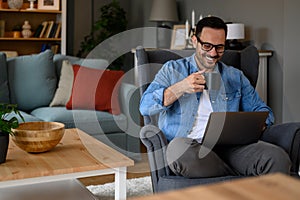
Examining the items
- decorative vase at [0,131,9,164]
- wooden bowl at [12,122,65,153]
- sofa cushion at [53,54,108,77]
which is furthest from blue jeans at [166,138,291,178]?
sofa cushion at [53,54,108,77]

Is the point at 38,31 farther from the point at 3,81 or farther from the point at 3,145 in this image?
the point at 3,145

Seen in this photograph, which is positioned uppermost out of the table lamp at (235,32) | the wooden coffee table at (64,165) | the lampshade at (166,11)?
the lampshade at (166,11)

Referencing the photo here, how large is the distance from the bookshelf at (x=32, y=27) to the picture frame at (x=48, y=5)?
0.05 metres

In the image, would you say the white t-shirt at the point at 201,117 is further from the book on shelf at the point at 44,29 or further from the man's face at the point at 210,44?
the book on shelf at the point at 44,29

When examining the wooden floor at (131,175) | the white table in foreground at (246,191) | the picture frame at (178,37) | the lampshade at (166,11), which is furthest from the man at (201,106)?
the lampshade at (166,11)

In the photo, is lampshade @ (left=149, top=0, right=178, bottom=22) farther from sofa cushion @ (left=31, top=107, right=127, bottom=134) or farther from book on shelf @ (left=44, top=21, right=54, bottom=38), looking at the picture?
sofa cushion @ (left=31, top=107, right=127, bottom=134)

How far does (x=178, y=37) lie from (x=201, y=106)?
2862mm

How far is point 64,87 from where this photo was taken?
3.90 m

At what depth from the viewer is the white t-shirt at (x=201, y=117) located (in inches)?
93.0

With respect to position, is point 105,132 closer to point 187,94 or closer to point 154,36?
point 187,94

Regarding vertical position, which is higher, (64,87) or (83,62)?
(83,62)

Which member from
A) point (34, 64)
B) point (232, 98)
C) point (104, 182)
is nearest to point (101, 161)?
point (232, 98)

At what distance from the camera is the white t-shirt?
2.36 meters

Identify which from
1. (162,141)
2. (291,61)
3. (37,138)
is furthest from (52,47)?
(162,141)
